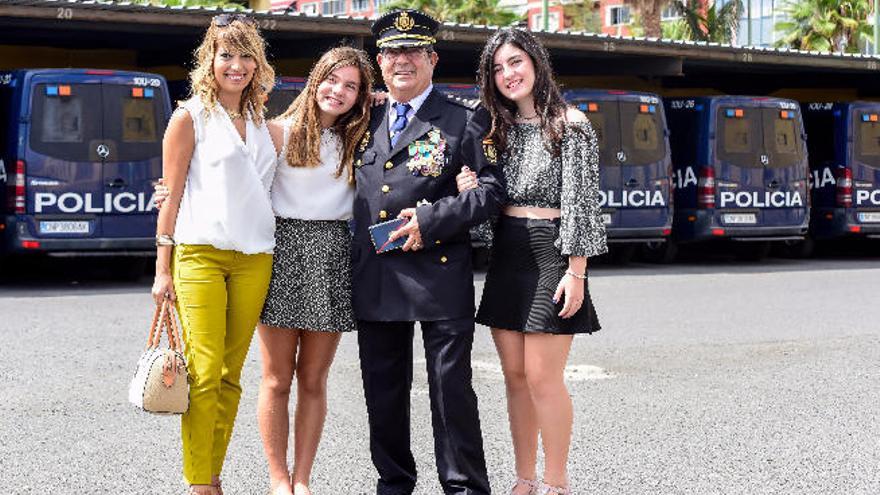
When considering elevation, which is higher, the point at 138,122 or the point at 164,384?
the point at 138,122

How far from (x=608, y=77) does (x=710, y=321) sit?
13.7 m

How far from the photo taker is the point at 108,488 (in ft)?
19.7

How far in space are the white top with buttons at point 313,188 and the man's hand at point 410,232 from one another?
269 mm

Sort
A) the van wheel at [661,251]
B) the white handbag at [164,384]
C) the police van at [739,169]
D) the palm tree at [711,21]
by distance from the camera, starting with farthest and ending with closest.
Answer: the palm tree at [711,21] < the van wheel at [661,251] < the police van at [739,169] < the white handbag at [164,384]

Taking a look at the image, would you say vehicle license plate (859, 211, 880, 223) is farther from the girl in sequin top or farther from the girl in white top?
the girl in white top

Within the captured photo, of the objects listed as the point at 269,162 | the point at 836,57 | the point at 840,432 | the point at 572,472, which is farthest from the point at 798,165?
the point at 269,162

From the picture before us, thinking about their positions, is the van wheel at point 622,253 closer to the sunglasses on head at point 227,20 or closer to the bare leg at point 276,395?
the bare leg at point 276,395

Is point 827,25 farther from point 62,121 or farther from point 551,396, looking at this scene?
point 551,396

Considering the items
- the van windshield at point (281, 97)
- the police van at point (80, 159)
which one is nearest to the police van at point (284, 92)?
the van windshield at point (281, 97)

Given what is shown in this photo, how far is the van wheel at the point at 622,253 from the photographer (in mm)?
21125

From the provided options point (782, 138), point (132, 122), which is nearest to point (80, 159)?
point (132, 122)

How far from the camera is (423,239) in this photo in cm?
517

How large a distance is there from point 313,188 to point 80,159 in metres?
10.8

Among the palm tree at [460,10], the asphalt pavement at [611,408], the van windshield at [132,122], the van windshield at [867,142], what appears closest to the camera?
the asphalt pavement at [611,408]
